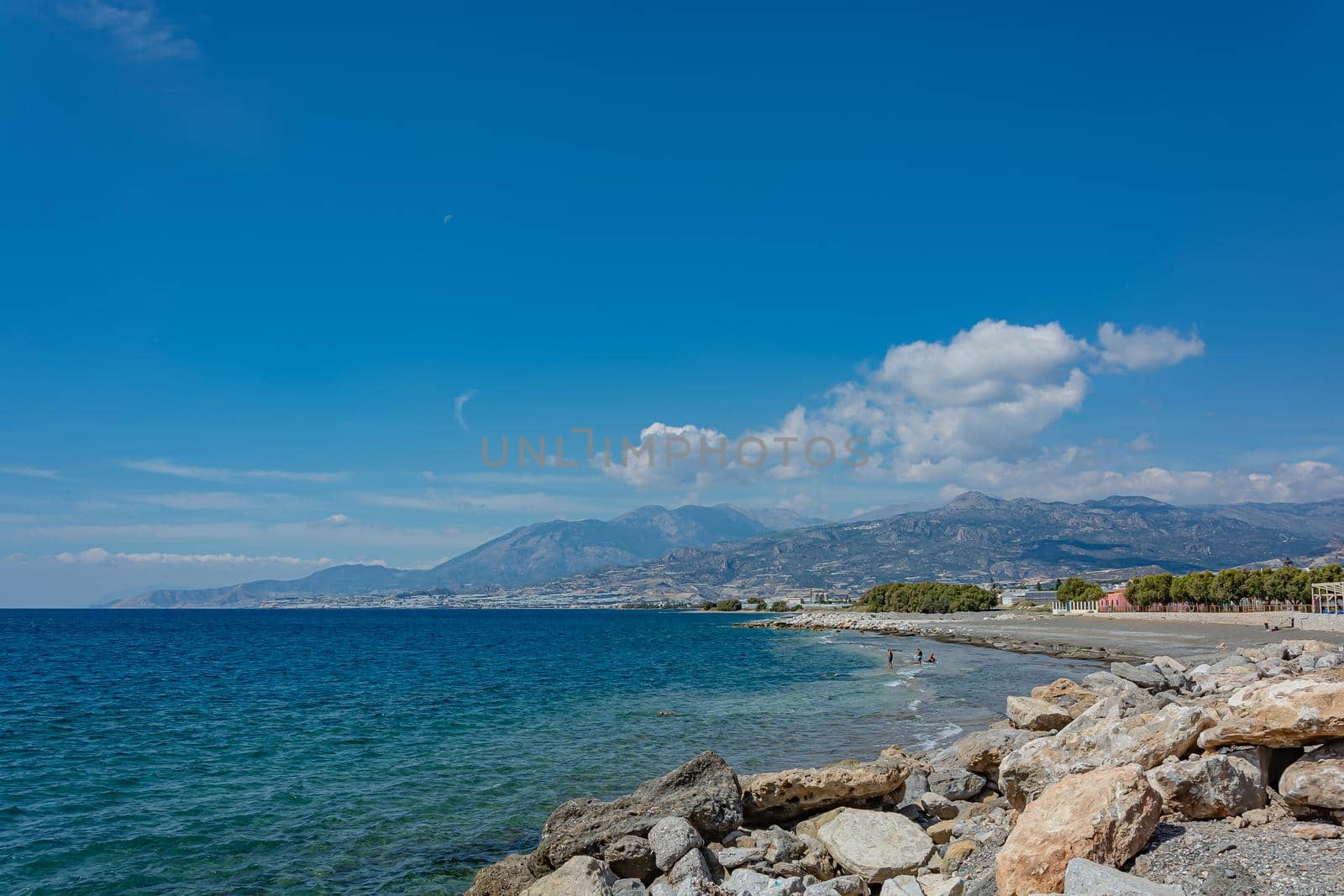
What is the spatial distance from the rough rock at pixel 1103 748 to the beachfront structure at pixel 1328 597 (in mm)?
78656

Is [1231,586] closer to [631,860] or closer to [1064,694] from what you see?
[1064,694]

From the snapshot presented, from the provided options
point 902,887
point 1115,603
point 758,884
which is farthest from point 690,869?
point 1115,603

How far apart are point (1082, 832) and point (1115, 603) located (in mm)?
125995

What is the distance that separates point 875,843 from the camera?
13.2 m

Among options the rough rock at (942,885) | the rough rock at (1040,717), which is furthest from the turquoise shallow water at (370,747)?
the rough rock at (942,885)

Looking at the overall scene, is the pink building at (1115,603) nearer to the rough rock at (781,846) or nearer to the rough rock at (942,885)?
the rough rock at (781,846)

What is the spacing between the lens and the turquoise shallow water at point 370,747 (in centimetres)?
1667

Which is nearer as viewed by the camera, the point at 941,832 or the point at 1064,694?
the point at 941,832

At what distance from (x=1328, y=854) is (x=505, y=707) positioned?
3475 centimetres

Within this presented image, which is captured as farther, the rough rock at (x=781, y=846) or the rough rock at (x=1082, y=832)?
the rough rock at (x=781, y=846)

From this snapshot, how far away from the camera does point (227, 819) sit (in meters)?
19.2

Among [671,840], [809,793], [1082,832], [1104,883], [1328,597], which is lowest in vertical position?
[1328,597]

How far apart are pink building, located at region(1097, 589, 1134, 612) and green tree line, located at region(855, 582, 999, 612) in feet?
94.7

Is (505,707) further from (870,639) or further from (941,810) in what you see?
(870,639)
